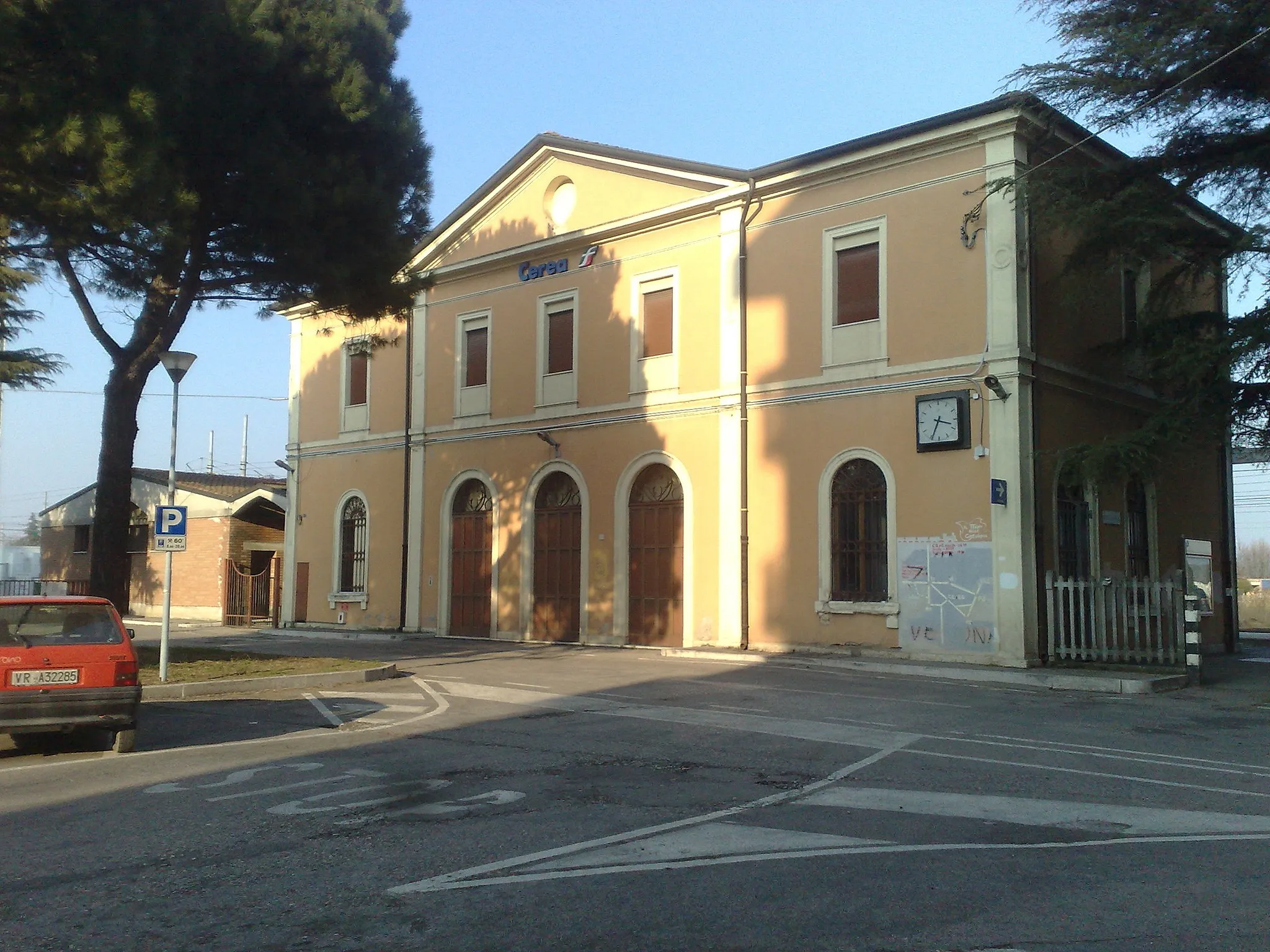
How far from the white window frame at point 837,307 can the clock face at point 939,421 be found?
1322mm

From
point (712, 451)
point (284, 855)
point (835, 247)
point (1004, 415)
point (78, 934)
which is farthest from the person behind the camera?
point (712, 451)

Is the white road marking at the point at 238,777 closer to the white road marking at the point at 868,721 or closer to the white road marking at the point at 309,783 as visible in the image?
the white road marking at the point at 309,783

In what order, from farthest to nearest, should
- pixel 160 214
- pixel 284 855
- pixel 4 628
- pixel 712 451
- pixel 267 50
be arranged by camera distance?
pixel 712 451, pixel 267 50, pixel 160 214, pixel 4 628, pixel 284 855

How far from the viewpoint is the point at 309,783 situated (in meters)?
8.41

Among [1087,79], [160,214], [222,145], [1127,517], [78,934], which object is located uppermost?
[1087,79]

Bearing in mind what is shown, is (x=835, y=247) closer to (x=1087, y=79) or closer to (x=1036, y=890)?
(x=1087, y=79)

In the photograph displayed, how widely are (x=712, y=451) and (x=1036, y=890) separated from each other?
1643 centimetres

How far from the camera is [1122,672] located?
15.8 meters

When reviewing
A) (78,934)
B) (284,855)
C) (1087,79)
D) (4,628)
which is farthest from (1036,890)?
(1087,79)

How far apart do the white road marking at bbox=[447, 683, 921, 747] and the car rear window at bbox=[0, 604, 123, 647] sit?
191 inches

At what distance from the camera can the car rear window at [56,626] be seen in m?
9.55

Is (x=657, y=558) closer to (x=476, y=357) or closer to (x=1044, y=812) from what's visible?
(x=476, y=357)

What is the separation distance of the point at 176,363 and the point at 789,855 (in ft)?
39.6

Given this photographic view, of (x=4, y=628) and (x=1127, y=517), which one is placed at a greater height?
(x=1127, y=517)
